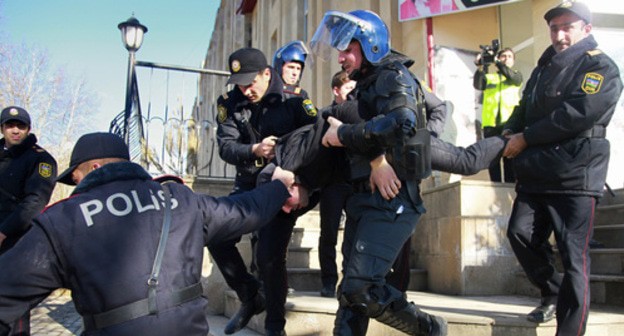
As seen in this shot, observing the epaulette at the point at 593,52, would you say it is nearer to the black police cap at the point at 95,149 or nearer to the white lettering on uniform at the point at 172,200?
the white lettering on uniform at the point at 172,200

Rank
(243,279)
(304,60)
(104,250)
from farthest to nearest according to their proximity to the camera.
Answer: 1. (304,60)
2. (243,279)
3. (104,250)

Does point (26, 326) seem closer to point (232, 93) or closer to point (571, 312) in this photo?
point (232, 93)

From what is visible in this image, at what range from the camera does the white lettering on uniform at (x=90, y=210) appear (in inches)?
76.1

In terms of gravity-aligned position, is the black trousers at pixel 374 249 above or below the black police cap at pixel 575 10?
below

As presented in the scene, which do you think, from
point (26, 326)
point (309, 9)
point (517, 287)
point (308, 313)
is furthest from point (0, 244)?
point (309, 9)

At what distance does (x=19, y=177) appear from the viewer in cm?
465

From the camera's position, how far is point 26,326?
387 cm

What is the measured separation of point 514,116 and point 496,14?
194 inches

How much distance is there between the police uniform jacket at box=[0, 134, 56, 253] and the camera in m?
4.39

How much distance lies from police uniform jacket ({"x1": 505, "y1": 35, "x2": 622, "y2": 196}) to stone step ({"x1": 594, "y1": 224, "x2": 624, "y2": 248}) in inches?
69.4

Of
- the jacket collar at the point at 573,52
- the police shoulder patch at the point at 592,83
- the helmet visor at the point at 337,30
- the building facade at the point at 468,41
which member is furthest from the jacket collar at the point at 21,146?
the police shoulder patch at the point at 592,83

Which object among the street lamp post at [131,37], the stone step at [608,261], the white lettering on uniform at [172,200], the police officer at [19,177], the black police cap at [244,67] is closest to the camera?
the white lettering on uniform at [172,200]

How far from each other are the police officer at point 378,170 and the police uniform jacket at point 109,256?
93 cm

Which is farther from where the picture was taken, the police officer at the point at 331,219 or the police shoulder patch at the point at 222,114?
the police officer at the point at 331,219
